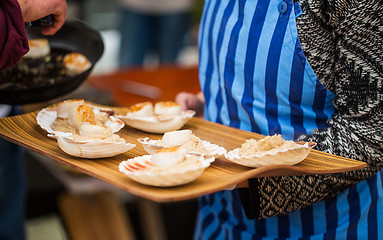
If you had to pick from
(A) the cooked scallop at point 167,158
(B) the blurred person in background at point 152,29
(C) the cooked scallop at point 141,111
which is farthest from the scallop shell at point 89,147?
(B) the blurred person in background at point 152,29

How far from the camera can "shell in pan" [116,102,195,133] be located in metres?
1.08

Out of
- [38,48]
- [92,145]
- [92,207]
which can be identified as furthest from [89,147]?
[92,207]

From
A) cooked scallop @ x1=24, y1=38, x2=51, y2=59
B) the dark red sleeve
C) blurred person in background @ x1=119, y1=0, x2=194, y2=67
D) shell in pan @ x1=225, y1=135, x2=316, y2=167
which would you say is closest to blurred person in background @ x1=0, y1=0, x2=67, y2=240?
the dark red sleeve

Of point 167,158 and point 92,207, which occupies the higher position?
point 167,158

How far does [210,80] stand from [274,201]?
41cm

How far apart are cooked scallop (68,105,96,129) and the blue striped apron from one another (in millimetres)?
354

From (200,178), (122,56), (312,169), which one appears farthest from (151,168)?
(122,56)

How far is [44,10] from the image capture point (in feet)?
3.41

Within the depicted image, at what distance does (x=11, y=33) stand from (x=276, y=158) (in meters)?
0.59

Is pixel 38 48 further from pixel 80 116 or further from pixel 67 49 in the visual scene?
pixel 80 116

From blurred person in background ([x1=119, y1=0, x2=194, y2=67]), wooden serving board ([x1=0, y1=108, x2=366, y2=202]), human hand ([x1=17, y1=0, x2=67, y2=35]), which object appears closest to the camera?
wooden serving board ([x1=0, y1=108, x2=366, y2=202])

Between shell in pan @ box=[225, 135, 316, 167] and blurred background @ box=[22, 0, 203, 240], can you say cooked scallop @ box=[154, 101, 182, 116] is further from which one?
blurred background @ box=[22, 0, 203, 240]

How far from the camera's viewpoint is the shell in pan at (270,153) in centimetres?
83

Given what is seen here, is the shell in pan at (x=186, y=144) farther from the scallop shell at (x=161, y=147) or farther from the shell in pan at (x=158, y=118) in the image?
the shell in pan at (x=158, y=118)
